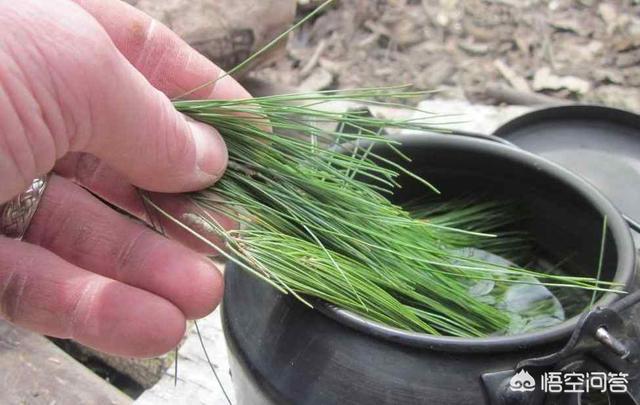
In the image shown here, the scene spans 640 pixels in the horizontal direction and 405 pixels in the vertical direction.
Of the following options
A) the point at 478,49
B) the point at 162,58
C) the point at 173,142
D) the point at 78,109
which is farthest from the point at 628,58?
the point at 78,109

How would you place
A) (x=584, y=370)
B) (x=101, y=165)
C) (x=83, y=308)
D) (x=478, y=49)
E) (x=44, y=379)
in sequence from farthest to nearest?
1. (x=478, y=49)
2. (x=44, y=379)
3. (x=101, y=165)
4. (x=83, y=308)
5. (x=584, y=370)

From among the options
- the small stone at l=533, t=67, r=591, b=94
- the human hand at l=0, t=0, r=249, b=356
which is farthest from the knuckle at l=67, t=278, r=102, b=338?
the small stone at l=533, t=67, r=591, b=94

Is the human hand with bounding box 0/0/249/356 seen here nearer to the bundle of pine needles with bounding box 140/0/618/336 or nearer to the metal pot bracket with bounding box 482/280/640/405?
the bundle of pine needles with bounding box 140/0/618/336

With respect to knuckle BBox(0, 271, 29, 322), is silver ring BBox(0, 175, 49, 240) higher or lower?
higher

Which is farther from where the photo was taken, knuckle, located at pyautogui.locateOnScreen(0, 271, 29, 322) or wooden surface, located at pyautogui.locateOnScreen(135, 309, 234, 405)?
wooden surface, located at pyautogui.locateOnScreen(135, 309, 234, 405)

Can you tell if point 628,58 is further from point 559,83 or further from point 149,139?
point 149,139

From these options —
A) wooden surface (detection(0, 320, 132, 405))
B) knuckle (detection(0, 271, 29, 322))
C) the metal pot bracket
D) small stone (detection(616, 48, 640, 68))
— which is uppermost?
small stone (detection(616, 48, 640, 68))

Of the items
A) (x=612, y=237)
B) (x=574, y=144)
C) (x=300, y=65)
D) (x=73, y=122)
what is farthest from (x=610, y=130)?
Result: (x=300, y=65)

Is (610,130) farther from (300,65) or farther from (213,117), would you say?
(300,65)

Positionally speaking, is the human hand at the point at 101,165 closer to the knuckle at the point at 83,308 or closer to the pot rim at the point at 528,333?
the knuckle at the point at 83,308
